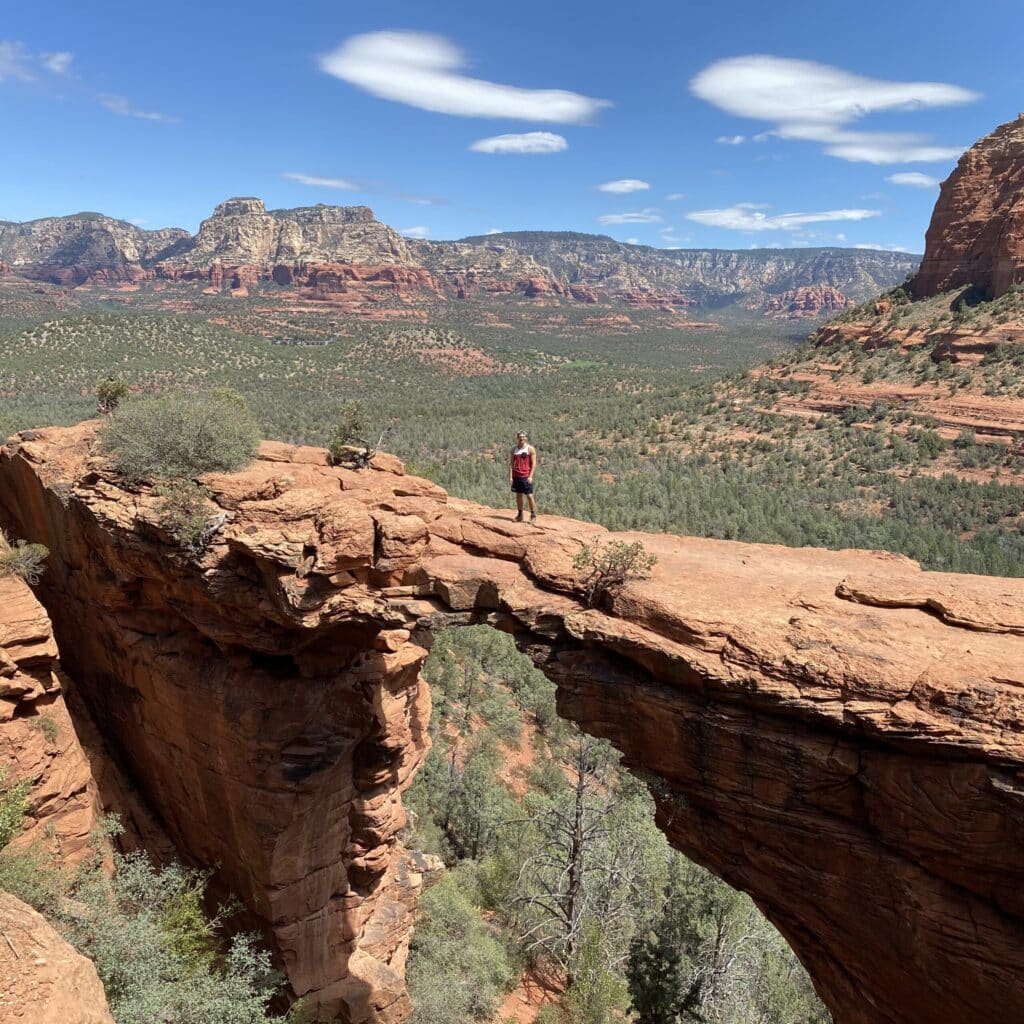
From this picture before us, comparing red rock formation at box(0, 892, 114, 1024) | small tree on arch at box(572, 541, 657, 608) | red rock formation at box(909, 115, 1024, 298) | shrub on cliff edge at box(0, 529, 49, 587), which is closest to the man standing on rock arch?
small tree on arch at box(572, 541, 657, 608)

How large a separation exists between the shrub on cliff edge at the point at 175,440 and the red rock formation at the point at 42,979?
723 centimetres

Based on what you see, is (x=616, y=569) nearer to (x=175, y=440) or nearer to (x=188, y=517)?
(x=188, y=517)

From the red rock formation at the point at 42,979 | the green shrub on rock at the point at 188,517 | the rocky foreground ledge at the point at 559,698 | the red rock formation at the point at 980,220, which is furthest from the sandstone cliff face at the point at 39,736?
the red rock formation at the point at 980,220

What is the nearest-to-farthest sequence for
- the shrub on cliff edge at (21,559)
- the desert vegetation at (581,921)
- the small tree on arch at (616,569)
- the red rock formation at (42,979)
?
the red rock formation at (42,979) → the small tree on arch at (616,569) → the shrub on cliff edge at (21,559) → the desert vegetation at (581,921)

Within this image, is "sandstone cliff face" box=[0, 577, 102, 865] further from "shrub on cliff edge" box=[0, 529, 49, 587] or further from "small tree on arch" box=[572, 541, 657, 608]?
Answer: "small tree on arch" box=[572, 541, 657, 608]

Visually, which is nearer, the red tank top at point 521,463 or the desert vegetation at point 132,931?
the desert vegetation at point 132,931

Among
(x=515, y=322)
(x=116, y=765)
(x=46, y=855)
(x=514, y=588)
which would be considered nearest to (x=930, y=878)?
(x=514, y=588)

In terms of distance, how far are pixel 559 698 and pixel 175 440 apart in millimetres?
8273

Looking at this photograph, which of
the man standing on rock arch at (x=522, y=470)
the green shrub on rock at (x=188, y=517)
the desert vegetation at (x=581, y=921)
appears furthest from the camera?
the desert vegetation at (x=581, y=921)

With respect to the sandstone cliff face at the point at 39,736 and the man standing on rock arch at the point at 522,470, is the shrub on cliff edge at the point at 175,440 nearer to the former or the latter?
the sandstone cliff face at the point at 39,736

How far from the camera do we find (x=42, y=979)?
5617 mm

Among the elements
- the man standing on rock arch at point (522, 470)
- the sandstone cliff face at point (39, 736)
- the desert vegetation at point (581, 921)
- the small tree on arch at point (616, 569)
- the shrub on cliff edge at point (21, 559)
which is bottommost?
the desert vegetation at point (581, 921)

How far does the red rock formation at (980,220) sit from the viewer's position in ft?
204

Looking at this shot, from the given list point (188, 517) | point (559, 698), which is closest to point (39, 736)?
point (188, 517)
